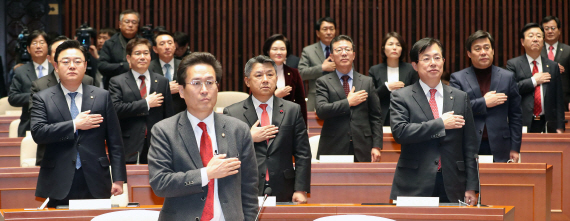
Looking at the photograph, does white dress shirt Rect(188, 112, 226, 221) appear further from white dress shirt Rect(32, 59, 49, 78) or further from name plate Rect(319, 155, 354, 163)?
white dress shirt Rect(32, 59, 49, 78)

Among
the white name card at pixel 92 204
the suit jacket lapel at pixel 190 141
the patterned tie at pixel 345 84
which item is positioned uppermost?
the patterned tie at pixel 345 84

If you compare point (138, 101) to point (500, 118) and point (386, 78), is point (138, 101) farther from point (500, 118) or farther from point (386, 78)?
point (500, 118)

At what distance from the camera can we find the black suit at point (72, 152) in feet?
9.91

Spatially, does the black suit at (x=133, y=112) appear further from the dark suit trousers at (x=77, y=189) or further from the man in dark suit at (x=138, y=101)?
the dark suit trousers at (x=77, y=189)

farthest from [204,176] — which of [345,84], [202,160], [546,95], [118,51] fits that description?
[546,95]

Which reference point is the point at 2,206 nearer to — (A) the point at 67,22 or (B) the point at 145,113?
(B) the point at 145,113

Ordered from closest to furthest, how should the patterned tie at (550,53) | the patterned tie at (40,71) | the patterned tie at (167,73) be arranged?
the patterned tie at (167,73) < the patterned tie at (40,71) < the patterned tie at (550,53)

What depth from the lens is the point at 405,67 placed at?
4.82 meters

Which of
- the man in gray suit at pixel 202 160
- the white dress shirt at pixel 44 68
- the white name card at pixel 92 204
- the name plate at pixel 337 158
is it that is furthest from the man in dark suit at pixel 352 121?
the white dress shirt at pixel 44 68

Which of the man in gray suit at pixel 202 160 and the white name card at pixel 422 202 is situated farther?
the white name card at pixel 422 202

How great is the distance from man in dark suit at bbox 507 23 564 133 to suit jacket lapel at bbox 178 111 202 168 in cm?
325

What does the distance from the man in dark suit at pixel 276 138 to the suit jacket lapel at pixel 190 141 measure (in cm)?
85

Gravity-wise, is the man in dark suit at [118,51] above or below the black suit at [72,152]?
above

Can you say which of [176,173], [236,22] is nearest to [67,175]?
[176,173]
